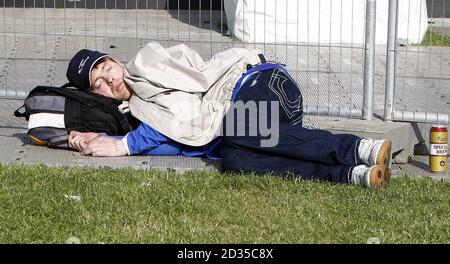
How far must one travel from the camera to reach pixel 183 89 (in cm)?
704

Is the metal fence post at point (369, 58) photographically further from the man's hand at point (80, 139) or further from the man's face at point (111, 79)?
the man's hand at point (80, 139)

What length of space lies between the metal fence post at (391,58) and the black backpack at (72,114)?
5.86 feet

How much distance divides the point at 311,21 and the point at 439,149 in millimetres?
4160

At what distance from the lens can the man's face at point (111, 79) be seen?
7.21 meters

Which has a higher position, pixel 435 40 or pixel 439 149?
pixel 435 40

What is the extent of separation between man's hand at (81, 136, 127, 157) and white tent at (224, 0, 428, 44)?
3.67m

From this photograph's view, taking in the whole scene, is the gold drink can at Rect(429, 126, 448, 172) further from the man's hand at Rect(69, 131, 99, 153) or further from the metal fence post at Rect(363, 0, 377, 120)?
the man's hand at Rect(69, 131, 99, 153)

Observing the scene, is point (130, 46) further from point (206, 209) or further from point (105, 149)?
point (206, 209)

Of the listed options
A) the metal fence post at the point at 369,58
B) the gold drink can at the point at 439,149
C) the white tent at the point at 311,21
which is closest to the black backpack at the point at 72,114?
the metal fence post at the point at 369,58

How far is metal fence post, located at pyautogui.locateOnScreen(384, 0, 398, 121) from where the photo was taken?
24.3ft

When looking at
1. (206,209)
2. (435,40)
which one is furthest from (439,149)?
(435,40)

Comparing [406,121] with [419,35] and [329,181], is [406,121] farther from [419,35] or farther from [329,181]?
[419,35]

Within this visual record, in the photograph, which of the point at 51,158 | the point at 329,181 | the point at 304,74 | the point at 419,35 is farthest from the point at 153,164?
the point at 419,35
